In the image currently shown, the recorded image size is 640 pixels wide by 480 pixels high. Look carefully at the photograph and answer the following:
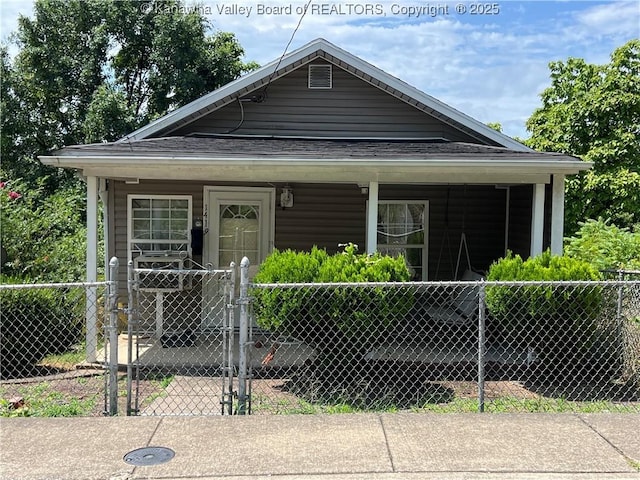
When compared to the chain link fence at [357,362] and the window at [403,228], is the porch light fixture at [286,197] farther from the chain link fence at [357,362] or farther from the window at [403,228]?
the chain link fence at [357,362]

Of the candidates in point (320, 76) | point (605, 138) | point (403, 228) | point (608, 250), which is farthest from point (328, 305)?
point (605, 138)

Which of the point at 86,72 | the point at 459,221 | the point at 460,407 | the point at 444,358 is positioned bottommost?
the point at 460,407

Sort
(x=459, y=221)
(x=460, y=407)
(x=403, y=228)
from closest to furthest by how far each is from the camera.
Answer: (x=460, y=407), (x=403, y=228), (x=459, y=221)

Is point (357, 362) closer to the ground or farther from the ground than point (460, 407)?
farther from the ground

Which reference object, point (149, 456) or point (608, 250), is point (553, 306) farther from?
point (149, 456)

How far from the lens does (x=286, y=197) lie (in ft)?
31.4

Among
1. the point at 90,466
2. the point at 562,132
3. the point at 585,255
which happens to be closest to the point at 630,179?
the point at 562,132

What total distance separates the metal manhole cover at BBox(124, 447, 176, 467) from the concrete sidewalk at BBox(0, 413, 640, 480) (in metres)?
0.04

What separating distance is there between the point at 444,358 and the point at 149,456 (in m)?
4.01

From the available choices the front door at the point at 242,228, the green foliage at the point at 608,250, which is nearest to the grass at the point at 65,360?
the front door at the point at 242,228

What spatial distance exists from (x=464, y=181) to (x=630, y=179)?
38.9ft

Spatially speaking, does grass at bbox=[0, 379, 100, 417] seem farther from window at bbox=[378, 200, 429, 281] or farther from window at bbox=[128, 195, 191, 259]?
window at bbox=[378, 200, 429, 281]

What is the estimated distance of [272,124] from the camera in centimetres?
979

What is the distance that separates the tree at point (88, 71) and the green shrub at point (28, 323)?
11.8m
